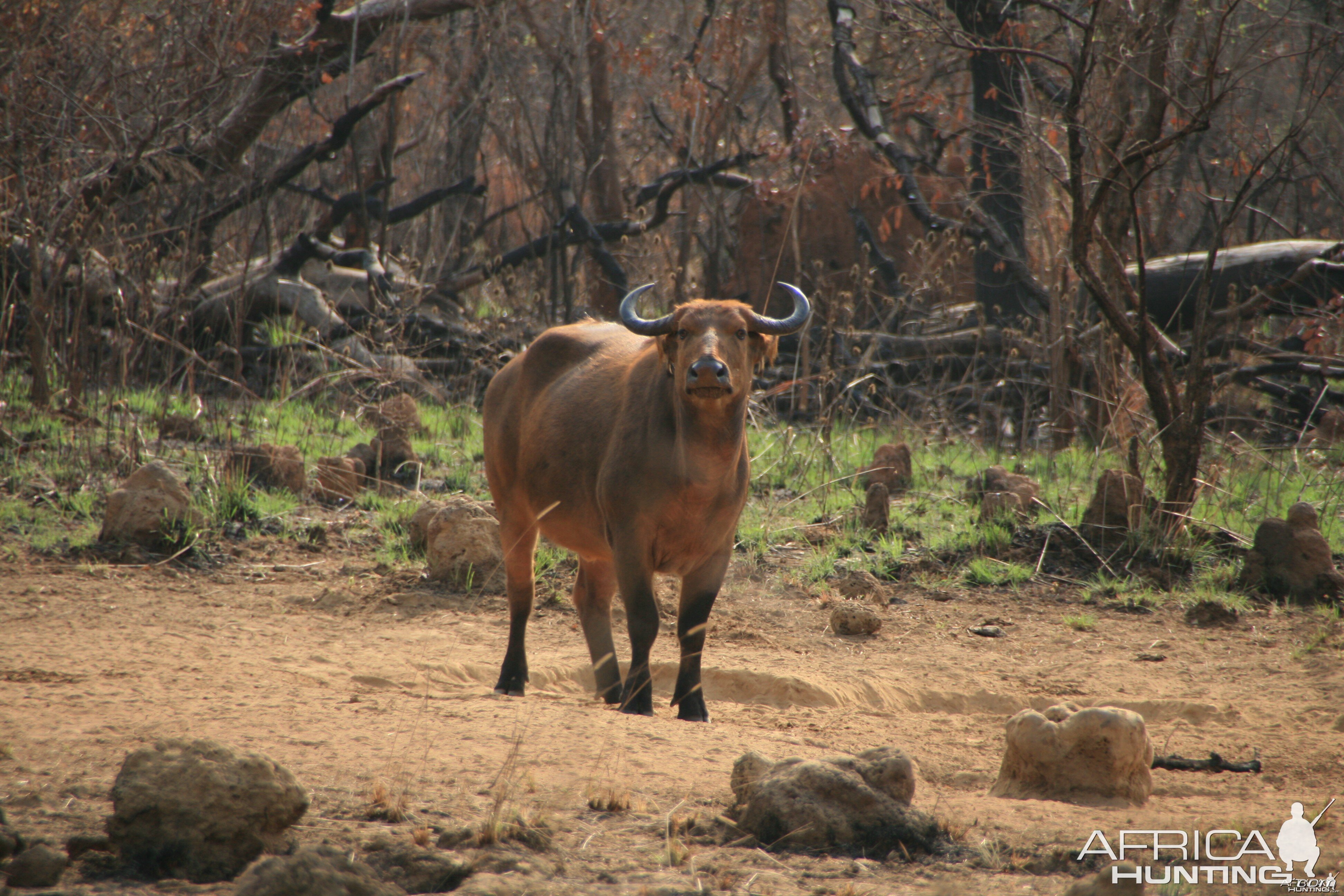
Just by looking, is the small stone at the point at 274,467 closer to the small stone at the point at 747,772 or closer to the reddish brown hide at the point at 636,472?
the reddish brown hide at the point at 636,472

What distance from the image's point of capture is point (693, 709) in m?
5.09

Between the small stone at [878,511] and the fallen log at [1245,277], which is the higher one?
Answer: the fallen log at [1245,277]

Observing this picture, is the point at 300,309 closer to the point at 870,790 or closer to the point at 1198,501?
the point at 1198,501

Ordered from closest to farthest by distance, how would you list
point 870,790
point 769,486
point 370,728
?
1. point 870,790
2. point 370,728
3. point 769,486

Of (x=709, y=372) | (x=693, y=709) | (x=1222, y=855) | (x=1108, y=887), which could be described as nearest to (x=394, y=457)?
(x=693, y=709)

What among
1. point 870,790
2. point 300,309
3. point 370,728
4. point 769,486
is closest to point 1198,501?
point 769,486

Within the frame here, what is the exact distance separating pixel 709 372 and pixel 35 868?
2848 millimetres

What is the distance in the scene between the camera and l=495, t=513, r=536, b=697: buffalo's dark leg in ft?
18.5

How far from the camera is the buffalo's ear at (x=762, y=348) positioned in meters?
5.26

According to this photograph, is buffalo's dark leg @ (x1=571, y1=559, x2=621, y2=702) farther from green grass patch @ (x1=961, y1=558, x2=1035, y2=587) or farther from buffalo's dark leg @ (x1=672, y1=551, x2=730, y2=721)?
green grass patch @ (x1=961, y1=558, x2=1035, y2=587)

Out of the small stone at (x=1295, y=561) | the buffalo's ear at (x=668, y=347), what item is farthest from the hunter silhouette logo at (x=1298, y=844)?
the small stone at (x=1295, y=561)

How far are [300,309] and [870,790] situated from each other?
908 cm

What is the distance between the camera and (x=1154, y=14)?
7.46 m

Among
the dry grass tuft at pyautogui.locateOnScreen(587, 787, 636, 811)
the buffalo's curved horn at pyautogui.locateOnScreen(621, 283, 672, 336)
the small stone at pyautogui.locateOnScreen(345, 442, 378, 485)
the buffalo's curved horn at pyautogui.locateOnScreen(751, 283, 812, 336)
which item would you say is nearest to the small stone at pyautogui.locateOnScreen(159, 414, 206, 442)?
the small stone at pyautogui.locateOnScreen(345, 442, 378, 485)
